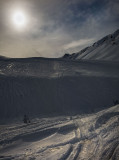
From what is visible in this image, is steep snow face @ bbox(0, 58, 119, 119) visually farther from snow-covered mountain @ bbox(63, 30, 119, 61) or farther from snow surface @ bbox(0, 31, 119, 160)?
snow-covered mountain @ bbox(63, 30, 119, 61)

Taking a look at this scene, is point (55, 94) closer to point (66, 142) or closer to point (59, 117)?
point (59, 117)

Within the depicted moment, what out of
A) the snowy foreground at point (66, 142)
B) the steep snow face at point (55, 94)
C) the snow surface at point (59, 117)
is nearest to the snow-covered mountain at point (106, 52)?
the steep snow face at point (55, 94)

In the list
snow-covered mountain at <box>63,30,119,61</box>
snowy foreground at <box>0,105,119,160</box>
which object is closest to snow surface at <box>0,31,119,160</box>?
snowy foreground at <box>0,105,119,160</box>

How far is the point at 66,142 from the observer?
6105 mm

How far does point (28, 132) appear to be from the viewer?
25.5 feet

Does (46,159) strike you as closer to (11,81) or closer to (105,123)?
(105,123)

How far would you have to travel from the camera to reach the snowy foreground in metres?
5.06

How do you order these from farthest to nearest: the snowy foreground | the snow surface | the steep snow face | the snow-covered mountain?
the snow-covered mountain
the steep snow face
the snow surface
the snowy foreground

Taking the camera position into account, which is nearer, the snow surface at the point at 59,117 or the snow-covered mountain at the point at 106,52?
the snow surface at the point at 59,117

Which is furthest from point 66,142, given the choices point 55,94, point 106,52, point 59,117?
point 106,52

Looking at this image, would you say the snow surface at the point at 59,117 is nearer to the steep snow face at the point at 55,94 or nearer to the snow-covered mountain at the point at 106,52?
the steep snow face at the point at 55,94

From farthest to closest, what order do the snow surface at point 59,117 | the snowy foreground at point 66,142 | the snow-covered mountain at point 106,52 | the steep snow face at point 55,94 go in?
the snow-covered mountain at point 106,52
the steep snow face at point 55,94
the snow surface at point 59,117
the snowy foreground at point 66,142

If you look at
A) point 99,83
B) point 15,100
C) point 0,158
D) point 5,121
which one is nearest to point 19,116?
point 5,121

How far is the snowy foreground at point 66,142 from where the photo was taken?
199 inches
